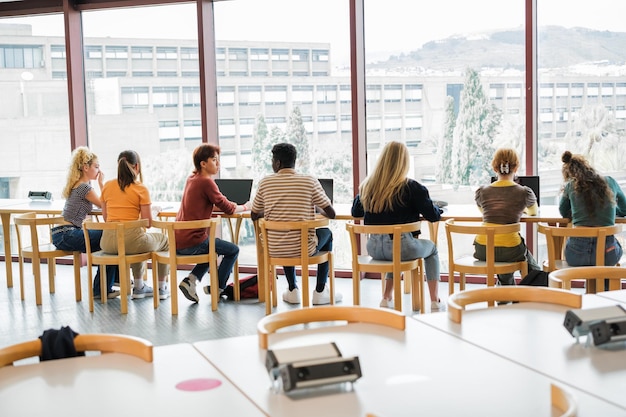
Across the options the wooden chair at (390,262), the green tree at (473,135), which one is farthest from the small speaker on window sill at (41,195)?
the green tree at (473,135)

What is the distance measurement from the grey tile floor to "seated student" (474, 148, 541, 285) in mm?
767

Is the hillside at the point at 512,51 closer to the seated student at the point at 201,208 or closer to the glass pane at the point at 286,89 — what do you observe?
the glass pane at the point at 286,89

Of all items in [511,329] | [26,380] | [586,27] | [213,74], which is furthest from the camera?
[213,74]

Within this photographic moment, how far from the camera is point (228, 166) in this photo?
8039mm

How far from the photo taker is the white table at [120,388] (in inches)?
80.5

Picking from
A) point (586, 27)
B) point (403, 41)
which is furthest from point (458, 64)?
point (586, 27)

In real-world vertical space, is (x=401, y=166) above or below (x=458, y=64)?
below

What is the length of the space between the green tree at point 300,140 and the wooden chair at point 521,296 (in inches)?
186

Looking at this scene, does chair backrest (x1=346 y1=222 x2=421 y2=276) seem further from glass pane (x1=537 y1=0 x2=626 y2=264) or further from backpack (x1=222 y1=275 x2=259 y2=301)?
glass pane (x1=537 y1=0 x2=626 y2=264)

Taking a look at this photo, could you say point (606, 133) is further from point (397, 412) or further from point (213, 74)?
point (397, 412)

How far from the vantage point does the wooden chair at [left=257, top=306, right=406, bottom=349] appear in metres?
2.73

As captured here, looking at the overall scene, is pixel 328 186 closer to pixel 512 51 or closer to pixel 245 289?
pixel 245 289

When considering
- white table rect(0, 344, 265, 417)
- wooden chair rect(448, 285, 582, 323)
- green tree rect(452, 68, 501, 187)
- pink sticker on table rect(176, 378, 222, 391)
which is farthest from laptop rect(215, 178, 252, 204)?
pink sticker on table rect(176, 378, 222, 391)

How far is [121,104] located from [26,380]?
6.35 metres
